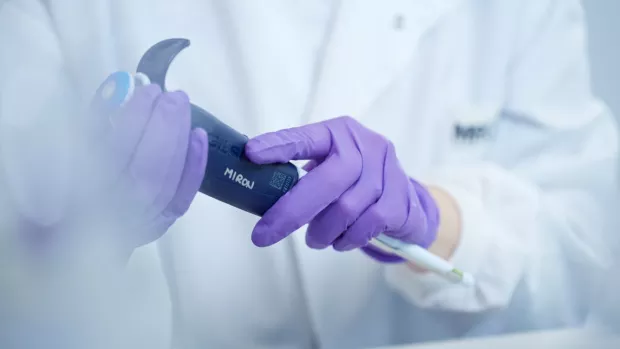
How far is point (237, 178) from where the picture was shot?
1.26 feet

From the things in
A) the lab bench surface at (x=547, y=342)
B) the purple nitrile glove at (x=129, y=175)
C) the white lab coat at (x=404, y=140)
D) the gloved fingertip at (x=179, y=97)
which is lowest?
the lab bench surface at (x=547, y=342)

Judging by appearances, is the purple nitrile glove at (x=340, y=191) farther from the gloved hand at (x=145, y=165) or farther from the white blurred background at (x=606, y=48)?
the white blurred background at (x=606, y=48)

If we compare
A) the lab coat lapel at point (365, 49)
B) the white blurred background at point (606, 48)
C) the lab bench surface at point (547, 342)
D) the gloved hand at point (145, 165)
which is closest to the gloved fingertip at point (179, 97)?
the gloved hand at point (145, 165)

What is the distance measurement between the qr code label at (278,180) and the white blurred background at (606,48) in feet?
1.98

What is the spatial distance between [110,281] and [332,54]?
380 mm

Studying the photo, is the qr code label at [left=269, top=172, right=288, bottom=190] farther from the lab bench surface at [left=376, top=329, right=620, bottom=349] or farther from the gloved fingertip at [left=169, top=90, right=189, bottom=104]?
the lab bench surface at [left=376, top=329, right=620, bottom=349]

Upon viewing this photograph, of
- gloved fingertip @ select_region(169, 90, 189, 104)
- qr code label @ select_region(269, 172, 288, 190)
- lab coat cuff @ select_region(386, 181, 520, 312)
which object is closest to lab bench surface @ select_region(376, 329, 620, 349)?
lab coat cuff @ select_region(386, 181, 520, 312)

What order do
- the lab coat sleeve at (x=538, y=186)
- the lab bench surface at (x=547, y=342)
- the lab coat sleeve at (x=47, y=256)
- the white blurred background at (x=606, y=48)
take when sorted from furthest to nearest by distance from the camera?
the white blurred background at (x=606, y=48) < the lab coat sleeve at (x=538, y=186) < the lab bench surface at (x=547, y=342) < the lab coat sleeve at (x=47, y=256)

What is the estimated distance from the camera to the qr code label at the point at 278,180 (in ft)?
1.36

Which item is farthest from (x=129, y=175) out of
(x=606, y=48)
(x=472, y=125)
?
(x=606, y=48)

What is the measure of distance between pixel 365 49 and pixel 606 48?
0.44 meters

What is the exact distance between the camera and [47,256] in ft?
0.96

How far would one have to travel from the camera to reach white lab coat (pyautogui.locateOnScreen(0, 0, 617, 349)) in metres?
0.55

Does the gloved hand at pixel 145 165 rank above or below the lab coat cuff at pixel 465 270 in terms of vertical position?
above
